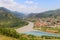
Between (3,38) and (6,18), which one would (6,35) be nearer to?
(3,38)

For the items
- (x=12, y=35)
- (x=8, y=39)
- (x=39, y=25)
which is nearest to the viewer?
(x=8, y=39)

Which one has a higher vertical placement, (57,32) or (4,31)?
(4,31)

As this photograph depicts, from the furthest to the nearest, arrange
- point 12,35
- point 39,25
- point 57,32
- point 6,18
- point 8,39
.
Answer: point 6,18
point 39,25
point 57,32
point 12,35
point 8,39

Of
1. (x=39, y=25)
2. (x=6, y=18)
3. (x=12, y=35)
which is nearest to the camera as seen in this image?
(x=12, y=35)

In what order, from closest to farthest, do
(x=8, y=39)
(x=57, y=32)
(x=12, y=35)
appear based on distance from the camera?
(x=8, y=39), (x=12, y=35), (x=57, y=32)

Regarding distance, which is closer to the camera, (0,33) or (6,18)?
(0,33)

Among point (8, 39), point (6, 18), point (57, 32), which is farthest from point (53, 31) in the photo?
point (8, 39)

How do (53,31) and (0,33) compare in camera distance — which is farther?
(53,31)

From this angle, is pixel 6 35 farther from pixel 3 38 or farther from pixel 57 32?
pixel 57 32

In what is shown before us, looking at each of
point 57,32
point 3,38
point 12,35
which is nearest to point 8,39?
point 3,38
